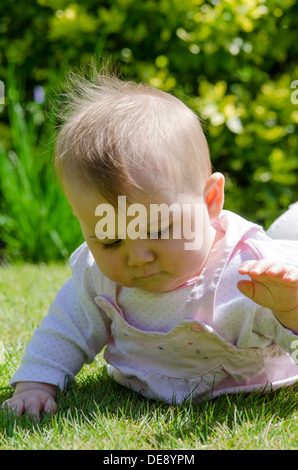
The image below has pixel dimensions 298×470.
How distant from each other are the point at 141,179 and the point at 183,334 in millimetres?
424

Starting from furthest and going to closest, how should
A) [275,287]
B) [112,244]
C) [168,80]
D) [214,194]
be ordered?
1. [168,80]
2. [214,194]
3. [112,244]
4. [275,287]

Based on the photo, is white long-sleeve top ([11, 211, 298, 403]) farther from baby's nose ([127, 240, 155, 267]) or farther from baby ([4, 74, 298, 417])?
baby's nose ([127, 240, 155, 267])

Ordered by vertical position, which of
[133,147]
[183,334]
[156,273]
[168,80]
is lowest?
[183,334]

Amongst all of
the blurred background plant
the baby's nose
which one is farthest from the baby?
the blurred background plant

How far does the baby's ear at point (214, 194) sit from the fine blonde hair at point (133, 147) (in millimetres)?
22

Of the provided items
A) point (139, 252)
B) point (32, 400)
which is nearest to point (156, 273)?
point (139, 252)

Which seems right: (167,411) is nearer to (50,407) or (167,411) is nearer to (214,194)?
(50,407)

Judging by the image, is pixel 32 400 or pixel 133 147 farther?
pixel 32 400

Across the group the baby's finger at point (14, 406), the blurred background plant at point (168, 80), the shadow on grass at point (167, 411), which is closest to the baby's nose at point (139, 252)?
the shadow on grass at point (167, 411)

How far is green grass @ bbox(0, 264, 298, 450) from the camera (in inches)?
53.7

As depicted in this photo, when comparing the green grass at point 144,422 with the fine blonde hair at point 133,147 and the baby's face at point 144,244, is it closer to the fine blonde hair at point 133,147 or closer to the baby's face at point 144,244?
the baby's face at point 144,244

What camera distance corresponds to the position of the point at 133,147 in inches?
58.0

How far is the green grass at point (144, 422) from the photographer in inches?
53.7

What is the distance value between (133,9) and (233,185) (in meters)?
1.40
